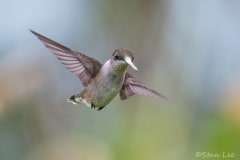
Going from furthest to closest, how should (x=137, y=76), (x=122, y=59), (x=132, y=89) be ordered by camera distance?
(x=137, y=76)
(x=132, y=89)
(x=122, y=59)

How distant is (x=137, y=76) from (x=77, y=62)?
0.40 meters

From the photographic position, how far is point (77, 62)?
69cm

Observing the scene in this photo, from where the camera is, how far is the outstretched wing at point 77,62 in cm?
65

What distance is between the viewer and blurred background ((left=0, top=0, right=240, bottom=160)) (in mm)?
1105

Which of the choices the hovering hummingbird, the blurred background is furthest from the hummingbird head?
the blurred background

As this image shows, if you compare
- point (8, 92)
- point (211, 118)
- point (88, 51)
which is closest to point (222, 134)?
point (211, 118)

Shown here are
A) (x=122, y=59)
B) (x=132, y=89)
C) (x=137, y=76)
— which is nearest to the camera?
(x=122, y=59)

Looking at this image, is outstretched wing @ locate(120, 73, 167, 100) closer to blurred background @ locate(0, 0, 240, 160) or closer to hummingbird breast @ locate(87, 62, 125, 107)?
hummingbird breast @ locate(87, 62, 125, 107)

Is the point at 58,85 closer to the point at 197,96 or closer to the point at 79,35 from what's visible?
the point at 79,35

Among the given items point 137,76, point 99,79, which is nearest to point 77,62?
point 99,79

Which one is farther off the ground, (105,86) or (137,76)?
(137,76)

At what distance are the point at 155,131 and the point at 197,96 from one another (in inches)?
5.8

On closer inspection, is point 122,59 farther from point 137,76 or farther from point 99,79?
point 137,76

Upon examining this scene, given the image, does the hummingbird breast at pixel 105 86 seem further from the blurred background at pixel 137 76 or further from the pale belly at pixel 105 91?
the blurred background at pixel 137 76
